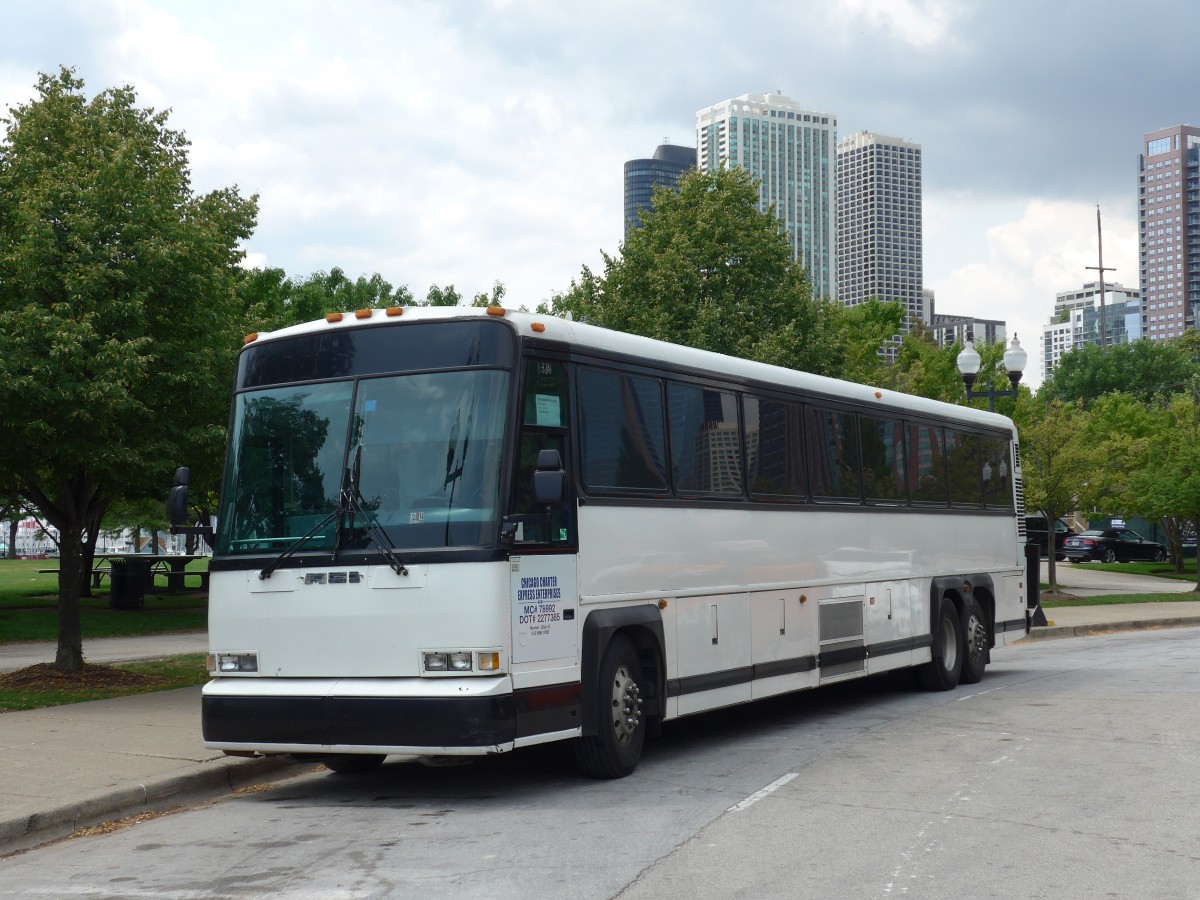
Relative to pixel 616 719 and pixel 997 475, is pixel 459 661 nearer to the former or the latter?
pixel 616 719

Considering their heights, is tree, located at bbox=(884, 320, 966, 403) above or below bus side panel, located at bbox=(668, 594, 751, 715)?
above

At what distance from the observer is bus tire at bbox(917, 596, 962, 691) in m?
16.8

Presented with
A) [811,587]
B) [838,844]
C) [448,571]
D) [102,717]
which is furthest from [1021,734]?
[102,717]

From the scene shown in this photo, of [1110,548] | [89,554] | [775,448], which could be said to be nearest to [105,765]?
[775,448]

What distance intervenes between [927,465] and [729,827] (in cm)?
942

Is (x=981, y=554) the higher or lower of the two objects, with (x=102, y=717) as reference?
higher

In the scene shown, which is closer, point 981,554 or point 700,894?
point 700,894

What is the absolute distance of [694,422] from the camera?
39.0 ft

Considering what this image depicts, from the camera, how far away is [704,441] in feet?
39.4

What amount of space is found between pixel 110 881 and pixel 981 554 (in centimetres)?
1334

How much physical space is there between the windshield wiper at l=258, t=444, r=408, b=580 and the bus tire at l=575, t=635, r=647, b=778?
1.90 metres

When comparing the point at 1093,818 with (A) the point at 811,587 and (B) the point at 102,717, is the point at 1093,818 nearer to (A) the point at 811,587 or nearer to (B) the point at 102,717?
(A) the point at 811,587

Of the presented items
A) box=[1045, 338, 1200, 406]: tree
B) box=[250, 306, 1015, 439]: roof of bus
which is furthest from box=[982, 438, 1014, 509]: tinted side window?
box=[1045, 338, 1200, 406]: tree

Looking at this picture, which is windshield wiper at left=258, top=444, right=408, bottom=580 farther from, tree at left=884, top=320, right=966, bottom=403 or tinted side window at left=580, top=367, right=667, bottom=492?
tree at left=884, top=320, right=966, bottom=403
